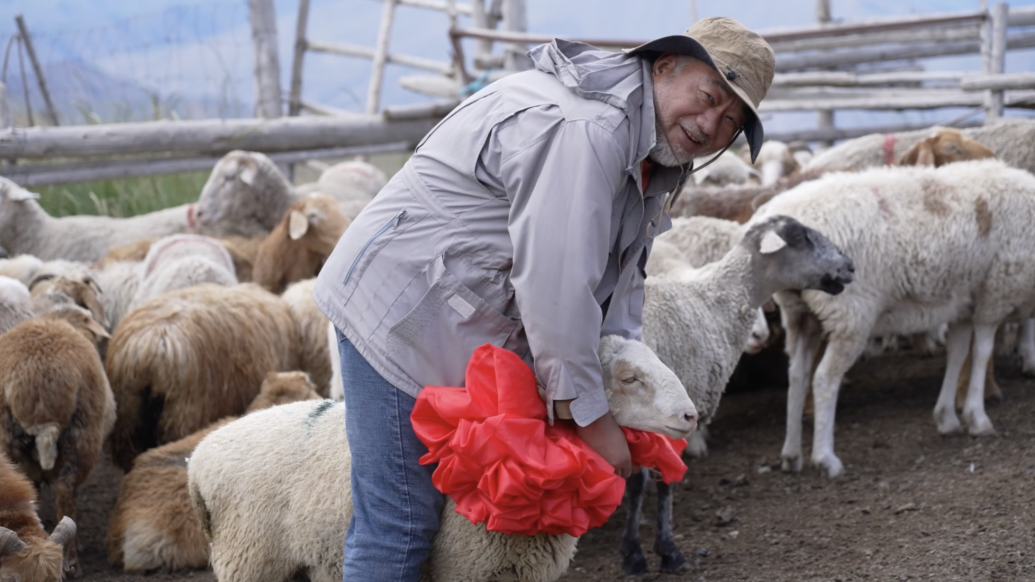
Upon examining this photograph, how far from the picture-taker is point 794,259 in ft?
16.8

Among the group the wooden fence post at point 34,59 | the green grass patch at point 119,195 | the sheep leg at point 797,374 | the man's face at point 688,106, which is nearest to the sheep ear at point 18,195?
the green grass patch at point 119,195

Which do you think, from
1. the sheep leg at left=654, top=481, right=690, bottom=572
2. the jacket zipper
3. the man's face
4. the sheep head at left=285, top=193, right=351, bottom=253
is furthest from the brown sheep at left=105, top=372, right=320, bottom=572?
the man's face

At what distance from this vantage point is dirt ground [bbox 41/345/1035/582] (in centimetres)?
436

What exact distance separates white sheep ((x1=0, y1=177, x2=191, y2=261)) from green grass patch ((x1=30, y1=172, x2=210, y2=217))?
176 centimetres

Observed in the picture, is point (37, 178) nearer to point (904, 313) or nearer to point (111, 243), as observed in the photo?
point (111, 243)

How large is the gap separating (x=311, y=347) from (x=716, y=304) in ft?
8.62

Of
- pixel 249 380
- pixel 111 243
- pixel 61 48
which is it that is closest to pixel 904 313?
pixel 249 380

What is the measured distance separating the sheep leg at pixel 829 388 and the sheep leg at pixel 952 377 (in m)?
0.74

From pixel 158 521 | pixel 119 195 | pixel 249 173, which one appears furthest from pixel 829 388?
pixel 119 195

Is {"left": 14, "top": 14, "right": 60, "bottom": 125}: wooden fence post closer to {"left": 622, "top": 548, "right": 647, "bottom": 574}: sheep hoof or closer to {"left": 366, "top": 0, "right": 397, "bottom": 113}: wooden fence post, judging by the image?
{"left": 366, "top": 0, "right": 397, "bottom": 113}: wooden fence post

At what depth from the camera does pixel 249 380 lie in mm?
5699

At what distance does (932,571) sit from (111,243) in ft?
23.4

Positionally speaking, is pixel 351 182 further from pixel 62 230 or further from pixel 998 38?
pixel 998 38

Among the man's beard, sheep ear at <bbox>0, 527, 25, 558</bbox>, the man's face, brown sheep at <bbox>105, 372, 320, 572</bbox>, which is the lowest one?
brown sheep at <bbox>105, 372, 320, 572</bbox>
